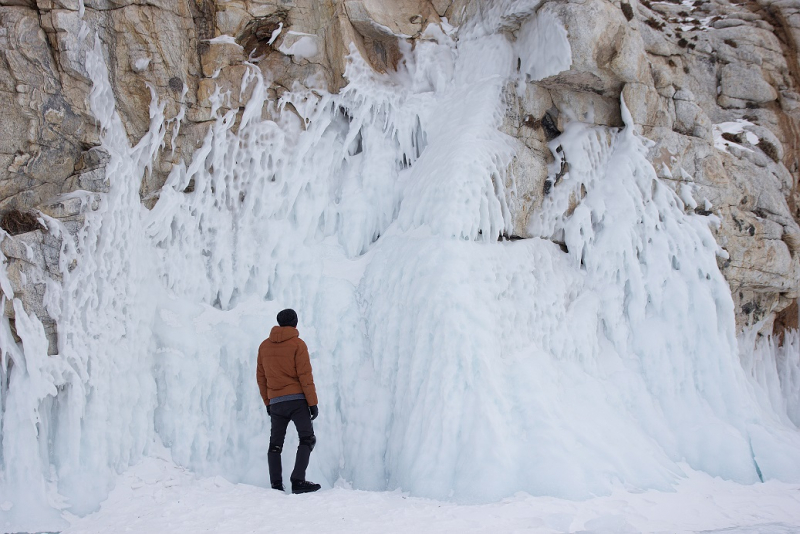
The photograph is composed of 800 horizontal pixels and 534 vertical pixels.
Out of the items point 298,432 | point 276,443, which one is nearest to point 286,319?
point 298,432

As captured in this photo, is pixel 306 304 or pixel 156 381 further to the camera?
pixel 306 304

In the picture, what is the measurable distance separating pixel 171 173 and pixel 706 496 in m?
8.69

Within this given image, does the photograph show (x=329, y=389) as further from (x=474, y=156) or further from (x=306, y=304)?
(x=474, y=156)

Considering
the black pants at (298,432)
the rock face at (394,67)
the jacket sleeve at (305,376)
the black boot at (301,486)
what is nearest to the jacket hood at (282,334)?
the jacket sleeve at (305,376)

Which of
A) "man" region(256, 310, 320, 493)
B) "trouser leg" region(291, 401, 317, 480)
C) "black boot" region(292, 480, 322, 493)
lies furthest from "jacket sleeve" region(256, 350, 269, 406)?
"black boot" region(292, 480, 322, 493)

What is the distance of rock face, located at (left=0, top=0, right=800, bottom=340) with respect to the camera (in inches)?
327

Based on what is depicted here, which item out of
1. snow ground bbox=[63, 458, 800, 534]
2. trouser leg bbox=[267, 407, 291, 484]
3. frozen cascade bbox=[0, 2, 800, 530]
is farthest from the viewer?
frozen cascade bbox=[0, 2, 800, 530]

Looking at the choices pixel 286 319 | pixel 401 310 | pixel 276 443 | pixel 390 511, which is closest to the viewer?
pixel 390 511

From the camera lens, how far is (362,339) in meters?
9.49

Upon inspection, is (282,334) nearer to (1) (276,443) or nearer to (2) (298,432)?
(2) (298,432)

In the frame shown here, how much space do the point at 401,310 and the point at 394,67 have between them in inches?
196

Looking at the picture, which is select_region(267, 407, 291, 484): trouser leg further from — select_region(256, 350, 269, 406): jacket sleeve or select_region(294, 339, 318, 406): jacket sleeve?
select_region(294, 339, 318, 406): jacket sleeve

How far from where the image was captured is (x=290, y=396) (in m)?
7.39

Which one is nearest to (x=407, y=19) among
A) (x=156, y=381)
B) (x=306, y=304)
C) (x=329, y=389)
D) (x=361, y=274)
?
(x=361, y=274)
